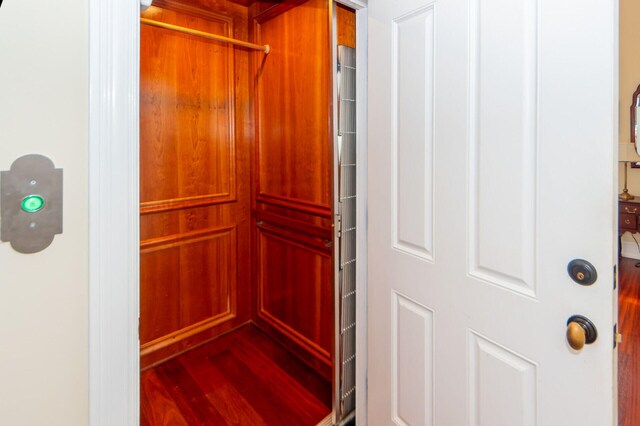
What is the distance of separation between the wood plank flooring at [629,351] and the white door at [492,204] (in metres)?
1.41

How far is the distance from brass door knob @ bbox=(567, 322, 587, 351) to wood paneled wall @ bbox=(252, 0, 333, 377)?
1.18 meters

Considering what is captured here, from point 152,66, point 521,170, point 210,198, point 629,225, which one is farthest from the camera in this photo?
point 629,225

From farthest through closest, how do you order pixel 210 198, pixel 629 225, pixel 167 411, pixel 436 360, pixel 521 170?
pixel 629 225, pixel 210 198, pixel 167 411, pixel 436 360, pixel 521 170

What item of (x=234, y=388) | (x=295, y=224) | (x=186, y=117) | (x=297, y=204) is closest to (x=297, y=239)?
(x=295, y=224)

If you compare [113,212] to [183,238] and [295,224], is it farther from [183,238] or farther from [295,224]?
[183,238]

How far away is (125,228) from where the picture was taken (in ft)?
2.60

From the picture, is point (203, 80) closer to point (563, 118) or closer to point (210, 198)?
point (210, 198)

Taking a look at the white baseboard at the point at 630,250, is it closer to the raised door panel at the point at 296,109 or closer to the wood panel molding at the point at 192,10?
the raised door panel at the point at 296,109

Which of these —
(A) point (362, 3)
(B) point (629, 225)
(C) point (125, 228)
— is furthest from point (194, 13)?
(B) point (629, 225)

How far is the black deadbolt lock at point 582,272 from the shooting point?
768 mm

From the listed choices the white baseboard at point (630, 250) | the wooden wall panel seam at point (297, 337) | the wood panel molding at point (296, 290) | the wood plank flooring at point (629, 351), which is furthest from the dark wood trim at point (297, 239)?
the white baseboard at point (630, 250)

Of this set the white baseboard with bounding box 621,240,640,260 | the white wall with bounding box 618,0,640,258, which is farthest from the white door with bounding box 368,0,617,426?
the white baseboard with bounding box 621,240,640,260

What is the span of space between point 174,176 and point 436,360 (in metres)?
1.82

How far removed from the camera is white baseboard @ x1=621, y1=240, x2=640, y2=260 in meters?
4.17
